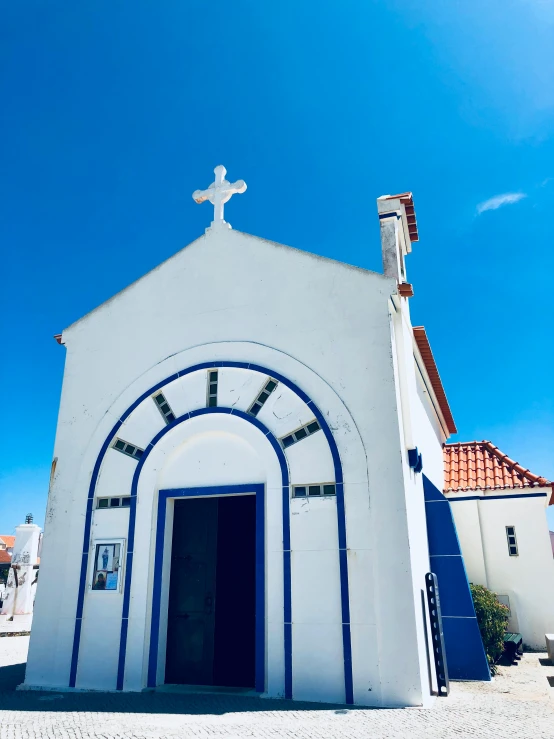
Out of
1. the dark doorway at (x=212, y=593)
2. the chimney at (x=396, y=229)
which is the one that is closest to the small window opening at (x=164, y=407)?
the dark doorway at (x=212, y=593)

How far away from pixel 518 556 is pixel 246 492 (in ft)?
24.4

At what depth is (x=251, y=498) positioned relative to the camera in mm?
9727

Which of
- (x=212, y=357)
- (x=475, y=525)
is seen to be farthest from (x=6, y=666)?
(x=475, y=525)

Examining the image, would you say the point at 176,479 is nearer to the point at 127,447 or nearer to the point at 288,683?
the point at 127,447

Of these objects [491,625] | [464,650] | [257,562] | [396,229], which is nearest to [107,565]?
[257,562]

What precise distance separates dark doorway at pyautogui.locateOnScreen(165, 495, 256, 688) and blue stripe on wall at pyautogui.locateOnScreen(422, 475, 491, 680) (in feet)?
10.2

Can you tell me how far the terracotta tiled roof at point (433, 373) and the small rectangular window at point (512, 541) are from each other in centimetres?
365

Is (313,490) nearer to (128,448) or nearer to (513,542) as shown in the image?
(128,448)

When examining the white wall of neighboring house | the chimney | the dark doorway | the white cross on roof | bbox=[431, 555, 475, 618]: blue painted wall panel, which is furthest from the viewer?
the white wall of neighboring house

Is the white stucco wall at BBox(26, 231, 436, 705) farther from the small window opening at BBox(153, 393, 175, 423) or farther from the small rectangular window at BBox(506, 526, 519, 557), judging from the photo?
the small rectangular window at BBox(506, 526, 519, 557)

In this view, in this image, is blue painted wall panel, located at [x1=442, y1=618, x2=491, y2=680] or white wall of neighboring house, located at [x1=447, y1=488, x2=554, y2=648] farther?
white wall of neighboring house, located at [x1=447, y1=488, x2=554, y2=648]

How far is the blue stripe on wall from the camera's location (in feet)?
29.2

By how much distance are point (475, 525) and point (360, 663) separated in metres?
6.78

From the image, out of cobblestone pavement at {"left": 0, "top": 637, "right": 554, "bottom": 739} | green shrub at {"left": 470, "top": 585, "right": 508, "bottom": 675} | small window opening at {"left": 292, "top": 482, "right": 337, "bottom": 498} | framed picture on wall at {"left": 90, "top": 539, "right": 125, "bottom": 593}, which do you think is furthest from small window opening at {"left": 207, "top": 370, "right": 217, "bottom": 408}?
green shrub at {"left": 470, "top": 585, "right": 508, "bottom": 675}
